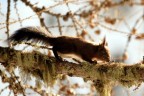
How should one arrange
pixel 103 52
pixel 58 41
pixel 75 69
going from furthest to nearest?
pixel 103 52 < pixel 58 41 < pixel 75 69

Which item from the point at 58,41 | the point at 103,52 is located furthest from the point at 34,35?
the point at 103,52

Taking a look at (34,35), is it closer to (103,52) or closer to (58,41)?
(58,41)

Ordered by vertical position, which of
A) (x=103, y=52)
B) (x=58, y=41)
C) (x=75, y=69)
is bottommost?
(x=75, y=69)

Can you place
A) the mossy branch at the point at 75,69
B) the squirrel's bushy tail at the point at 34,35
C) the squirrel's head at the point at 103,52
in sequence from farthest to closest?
the squirrel's head at the point at 103,52 < the squirrel's bushy tail at the point at 34,35 < the mossy branch at the point at 75,69

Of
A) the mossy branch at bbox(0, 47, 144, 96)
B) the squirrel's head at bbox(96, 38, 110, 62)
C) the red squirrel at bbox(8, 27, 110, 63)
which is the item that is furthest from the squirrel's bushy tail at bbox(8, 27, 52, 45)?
the squirrel's head at bbox(96, 38, 110, 62)

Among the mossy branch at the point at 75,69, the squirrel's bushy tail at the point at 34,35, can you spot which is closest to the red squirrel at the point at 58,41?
the squirrel's bushy tail at the point at 34,35

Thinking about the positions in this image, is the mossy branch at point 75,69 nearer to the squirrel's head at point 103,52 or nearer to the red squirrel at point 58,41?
the red squirrel at point 58,41

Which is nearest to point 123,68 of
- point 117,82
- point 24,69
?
point 117,82

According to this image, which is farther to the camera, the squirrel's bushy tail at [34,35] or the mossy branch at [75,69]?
the squirrel's bushy tail at [34,35]

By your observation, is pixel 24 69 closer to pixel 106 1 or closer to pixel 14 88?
pixel 14 88
